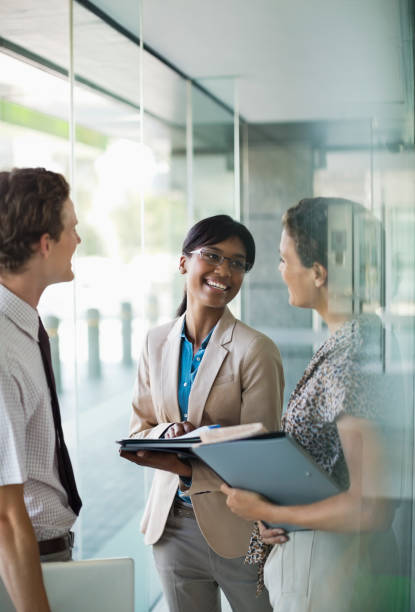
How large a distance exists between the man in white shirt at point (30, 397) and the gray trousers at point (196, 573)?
39 cm

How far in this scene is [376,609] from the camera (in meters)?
1.63

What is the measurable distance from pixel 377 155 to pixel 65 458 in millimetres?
1037

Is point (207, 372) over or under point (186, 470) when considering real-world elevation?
over

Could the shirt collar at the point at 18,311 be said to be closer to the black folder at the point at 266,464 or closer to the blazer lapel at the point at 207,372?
the black folder at the point at 266,464

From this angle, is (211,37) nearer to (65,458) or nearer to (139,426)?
(139,426)

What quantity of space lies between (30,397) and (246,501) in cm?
54

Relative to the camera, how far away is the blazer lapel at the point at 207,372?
183 centimetres

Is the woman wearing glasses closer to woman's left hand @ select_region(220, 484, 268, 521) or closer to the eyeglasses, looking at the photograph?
the eyeglasses

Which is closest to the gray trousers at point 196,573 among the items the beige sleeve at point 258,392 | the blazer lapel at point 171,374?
the beige sleeve at point 258,392

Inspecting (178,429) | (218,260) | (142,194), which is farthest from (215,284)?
(142,194)

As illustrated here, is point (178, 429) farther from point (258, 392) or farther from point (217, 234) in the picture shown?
point (217, 234)

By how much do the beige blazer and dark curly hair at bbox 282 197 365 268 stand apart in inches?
14.1

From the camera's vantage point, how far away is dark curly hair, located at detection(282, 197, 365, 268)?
1.49 meters

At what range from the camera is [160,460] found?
168 cm
